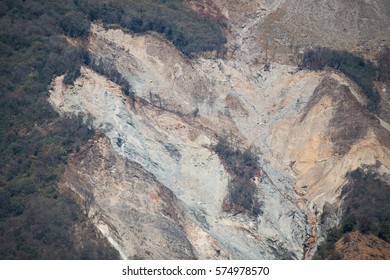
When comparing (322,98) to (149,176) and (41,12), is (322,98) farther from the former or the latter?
(41,12)

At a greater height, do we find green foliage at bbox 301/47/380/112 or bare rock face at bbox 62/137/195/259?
green foliage at bbox 301/47/380/112

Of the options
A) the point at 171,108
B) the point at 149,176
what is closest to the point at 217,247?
the point at 149,176

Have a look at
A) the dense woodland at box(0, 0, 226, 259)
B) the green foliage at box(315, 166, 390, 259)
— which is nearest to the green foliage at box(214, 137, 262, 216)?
the green foliage at box(315, 166, 390, 259)

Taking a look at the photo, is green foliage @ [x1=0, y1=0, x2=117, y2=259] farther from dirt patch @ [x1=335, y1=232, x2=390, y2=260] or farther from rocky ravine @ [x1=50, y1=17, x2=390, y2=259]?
dirt patch @ [x1=335, y1=232, x2=390, y2=260]

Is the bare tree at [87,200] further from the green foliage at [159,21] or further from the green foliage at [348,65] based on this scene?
the green foliage at [348,65]

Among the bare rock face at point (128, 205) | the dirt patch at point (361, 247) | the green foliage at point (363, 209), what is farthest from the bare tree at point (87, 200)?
the dirt patch at point (361, 247)

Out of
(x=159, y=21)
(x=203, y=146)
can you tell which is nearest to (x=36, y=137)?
(x=203, y=146)
